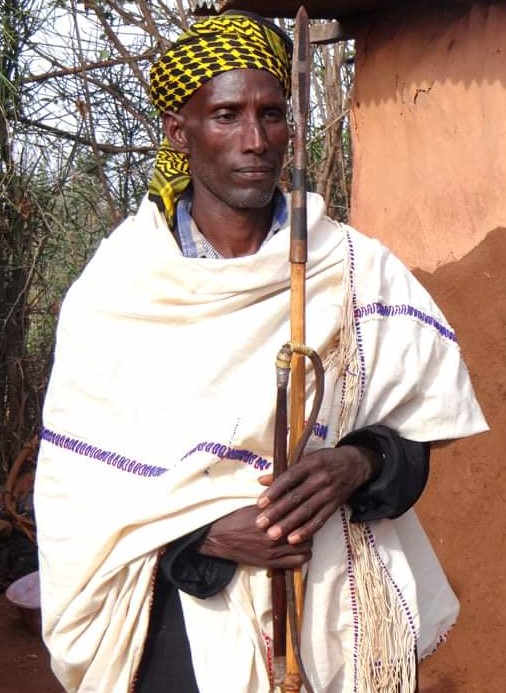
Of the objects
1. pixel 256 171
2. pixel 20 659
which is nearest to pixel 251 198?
pixel 256 171

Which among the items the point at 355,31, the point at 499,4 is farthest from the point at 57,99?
the point at 499,4

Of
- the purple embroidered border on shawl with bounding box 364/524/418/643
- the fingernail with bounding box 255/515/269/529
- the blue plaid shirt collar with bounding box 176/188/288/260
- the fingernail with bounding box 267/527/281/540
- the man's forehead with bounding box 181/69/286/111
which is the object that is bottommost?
the purple embroidered border on shawl with bounding box 364/524/418/643

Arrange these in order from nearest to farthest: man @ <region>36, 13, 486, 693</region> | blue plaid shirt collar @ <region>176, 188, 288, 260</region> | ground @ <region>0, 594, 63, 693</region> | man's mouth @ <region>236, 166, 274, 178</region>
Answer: man @ <region>36, 13, 486, 693</region> < man's mouth @ <region>236, 166, 274, 178</region> < blue plaid shirt collar @ <region>176, 188, 288, 260</region> < ground @ <region>0, 594, 63, 693</region>

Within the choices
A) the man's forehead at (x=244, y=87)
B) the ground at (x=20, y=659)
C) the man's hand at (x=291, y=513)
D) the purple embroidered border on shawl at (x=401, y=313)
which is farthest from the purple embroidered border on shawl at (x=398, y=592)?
the ground at (x=20, y=659)

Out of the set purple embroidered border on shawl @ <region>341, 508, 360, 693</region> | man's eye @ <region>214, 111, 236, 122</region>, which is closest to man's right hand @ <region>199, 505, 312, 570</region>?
purple embroidered border on shawl @ <region>341, 508, 360, 693</region>

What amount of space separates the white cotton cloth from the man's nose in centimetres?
18

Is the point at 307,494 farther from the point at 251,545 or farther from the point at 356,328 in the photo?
the point at 356,328

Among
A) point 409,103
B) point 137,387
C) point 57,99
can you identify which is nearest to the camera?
point 137,387

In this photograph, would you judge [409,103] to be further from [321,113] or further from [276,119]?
[321,113]

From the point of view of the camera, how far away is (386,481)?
1.91 m

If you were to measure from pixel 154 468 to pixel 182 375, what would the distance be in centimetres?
18

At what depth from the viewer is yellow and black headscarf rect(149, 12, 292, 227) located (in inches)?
80.0

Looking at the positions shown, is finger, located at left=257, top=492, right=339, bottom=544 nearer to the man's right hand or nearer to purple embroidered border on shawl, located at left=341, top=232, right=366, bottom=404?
the man's right hand

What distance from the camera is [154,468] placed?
1.92m
